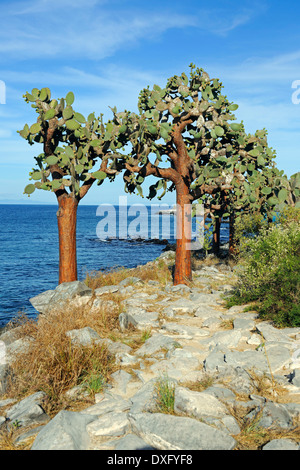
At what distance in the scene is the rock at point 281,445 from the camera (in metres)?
3.65

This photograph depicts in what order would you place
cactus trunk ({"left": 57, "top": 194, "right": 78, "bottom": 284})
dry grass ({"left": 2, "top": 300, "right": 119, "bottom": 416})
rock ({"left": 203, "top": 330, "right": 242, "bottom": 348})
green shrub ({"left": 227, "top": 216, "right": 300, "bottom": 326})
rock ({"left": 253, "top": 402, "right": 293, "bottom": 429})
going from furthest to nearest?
cactus trunk ({"left": 57, "top": 194, "right": 78, "bottom": 284}) → green shrub ({"left": 227, "top": 216, "right": 300, "bottom": 326}) → rock ({"left": 203, "top": 330, "right": 242, "bottom": 348}) → dry grass ({"left": 2, "top": 300, "right": 119, "bottom": 416}) → rock ({"left": 253, "top": 402, "right": 293, "bottom": 429})

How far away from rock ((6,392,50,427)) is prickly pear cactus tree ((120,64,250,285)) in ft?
23.8

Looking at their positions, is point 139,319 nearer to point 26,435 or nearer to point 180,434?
point 26,435

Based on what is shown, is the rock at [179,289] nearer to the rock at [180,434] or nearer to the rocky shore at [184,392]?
the rocky shore at [184,392]

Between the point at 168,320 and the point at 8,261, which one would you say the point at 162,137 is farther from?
the point at 8,261

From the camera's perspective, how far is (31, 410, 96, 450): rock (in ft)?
12.2

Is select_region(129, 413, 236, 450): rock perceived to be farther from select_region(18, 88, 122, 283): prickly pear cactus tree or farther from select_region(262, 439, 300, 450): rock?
select_region(18, 88, 122, 283): prickly pear cactus tree

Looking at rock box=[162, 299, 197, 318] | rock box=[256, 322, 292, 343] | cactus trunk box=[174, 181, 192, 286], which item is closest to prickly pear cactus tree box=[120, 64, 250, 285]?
cactus trunk box=[174, 181, 192, 286]

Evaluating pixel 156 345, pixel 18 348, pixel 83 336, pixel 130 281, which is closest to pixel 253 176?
pixel 130 281

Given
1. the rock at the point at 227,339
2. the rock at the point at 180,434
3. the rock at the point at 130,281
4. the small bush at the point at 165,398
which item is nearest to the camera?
the rock at the point at 180,434

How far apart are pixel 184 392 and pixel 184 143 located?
892 cm

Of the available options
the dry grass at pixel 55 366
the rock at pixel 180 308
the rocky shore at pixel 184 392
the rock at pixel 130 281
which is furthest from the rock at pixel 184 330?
the rock at pixel 130 281

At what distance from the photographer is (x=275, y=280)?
311 inches

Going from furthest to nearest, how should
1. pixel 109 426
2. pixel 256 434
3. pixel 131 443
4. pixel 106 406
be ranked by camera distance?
pixel 106 406 → pixel 109 426 → pixel 256 434 → pixel 131 443
